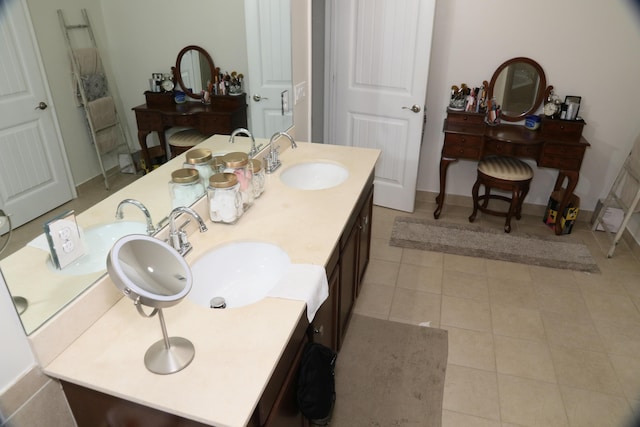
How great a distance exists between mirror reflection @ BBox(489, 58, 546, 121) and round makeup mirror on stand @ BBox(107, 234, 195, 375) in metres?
3.04

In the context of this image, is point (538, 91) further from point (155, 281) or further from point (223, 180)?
point (155, 281)

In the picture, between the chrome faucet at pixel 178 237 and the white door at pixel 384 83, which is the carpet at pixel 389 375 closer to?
the chrome faucet at pixel 178 237

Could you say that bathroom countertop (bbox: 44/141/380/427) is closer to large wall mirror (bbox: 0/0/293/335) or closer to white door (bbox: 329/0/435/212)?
large wall mirror (bbox: 0/0/293/335)

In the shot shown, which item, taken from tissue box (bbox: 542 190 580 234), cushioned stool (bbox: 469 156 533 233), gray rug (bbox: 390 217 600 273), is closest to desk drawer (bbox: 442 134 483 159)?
cushioned stool (bbox: 469 156 533 233)

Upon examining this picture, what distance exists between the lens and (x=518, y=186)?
3230mm

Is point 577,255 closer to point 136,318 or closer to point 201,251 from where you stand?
point 201,251

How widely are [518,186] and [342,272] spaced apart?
6.37ft

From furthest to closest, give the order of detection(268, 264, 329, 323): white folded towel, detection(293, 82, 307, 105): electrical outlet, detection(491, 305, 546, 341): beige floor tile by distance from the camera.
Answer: detection(293, 82, 307, 105): electrical outlet → detection(491, 305, 546, 341): beige floor tile → detection(268, 264, 329, 323): white folded towel

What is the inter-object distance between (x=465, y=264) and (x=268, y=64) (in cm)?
187

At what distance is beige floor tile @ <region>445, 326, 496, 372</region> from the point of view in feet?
7.19

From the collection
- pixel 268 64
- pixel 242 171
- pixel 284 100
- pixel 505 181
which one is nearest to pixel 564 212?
pixel 505 181

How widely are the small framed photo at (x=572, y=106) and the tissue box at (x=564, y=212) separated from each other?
1.93ft

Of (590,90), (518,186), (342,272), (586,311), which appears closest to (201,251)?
(342,272)

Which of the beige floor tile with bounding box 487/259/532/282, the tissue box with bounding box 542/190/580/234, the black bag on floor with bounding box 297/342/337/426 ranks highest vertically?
the black bag on floor with bounding box 297/342/337/426
